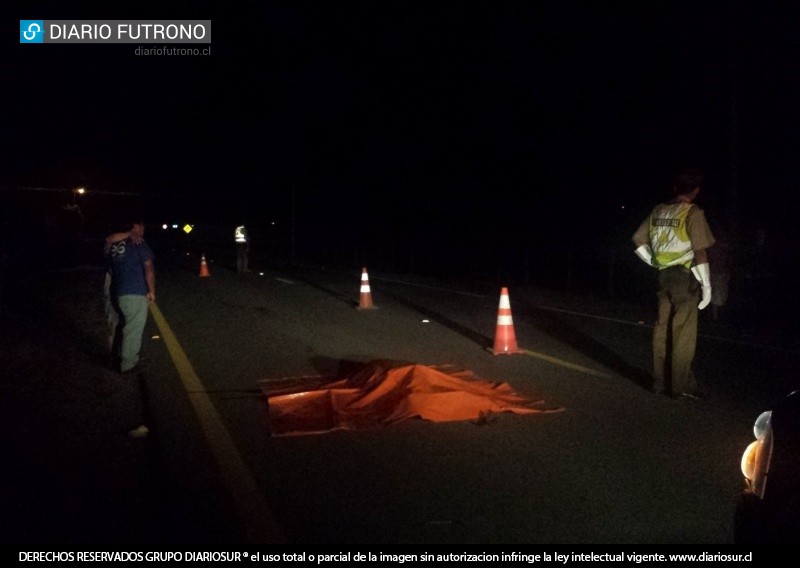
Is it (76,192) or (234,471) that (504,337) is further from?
(76,192)

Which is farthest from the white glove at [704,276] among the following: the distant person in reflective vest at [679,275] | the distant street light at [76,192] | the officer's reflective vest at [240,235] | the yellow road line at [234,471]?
the distant street light at [76,192]

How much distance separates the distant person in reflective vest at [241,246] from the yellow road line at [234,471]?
18590mm

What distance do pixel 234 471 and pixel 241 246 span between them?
2322 centimetres

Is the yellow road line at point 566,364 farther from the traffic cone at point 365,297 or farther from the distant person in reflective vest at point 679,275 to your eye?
the traffic cone at point 365,297

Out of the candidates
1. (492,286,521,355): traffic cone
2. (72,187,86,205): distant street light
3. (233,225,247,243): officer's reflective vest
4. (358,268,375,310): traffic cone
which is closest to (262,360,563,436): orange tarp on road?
(492,286,521,355): traffic cone

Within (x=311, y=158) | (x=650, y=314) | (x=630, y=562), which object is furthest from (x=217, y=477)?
(x=311, y=158)

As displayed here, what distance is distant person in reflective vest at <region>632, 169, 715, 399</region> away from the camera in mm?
8625

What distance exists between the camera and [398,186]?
59.0 metres

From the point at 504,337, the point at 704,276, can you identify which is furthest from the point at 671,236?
the point at 504,337

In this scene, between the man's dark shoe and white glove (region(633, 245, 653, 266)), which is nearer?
the man's dark shoe

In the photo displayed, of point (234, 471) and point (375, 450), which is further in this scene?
point (375, 450)

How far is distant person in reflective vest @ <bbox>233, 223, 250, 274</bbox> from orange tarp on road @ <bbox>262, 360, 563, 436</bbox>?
2035 cm

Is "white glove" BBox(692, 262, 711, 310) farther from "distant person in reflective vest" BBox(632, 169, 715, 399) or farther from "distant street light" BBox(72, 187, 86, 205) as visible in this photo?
"distant street light" BBox(72, 187, 86, 205)

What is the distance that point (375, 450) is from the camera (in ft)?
22.8
